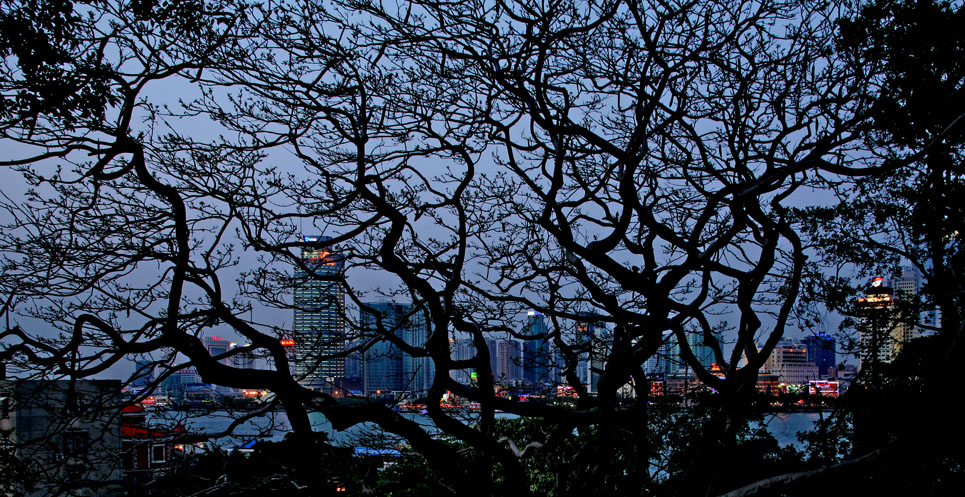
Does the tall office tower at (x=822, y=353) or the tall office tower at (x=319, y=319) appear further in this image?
the tall office tower at (x=822, y=353)

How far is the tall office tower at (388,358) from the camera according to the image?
13.3ft

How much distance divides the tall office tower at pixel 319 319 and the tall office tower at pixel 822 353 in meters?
3.52

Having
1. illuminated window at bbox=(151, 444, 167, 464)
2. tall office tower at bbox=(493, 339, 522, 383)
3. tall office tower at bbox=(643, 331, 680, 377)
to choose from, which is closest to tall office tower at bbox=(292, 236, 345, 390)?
illuminated window at bbox=(151, 444, 167, 464)

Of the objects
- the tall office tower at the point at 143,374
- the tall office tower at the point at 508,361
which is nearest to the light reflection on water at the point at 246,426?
the tall office tower at the point at 143,374

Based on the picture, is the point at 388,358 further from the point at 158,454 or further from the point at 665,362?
the point at 665,362

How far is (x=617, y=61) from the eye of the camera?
4363 millimetres

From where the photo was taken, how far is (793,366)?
227 inches

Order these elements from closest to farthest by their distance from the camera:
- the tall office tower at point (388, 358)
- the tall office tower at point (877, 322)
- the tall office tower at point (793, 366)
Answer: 1. the tall office tower at point (388, 358)
2. the tall office tower at point (877, 322)
3. the tall office tower at point (793, 366)

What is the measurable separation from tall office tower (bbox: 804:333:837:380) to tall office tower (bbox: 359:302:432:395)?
3013 mm

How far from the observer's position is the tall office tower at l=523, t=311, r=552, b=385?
5.00 metres

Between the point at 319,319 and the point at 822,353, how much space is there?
13.8 feet

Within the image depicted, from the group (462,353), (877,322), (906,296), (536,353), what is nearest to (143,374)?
(462,353)

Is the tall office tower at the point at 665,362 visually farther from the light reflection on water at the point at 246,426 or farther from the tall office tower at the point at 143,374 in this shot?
the tall office tower at the point at 143,374

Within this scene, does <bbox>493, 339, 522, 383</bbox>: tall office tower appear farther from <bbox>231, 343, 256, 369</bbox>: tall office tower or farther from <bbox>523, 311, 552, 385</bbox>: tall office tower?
<bbox>231, 343, 256, 369</bbox>: tall office tower
